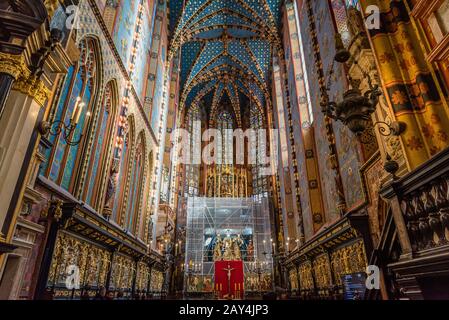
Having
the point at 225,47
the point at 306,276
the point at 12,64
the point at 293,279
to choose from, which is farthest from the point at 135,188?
the point at 225,47

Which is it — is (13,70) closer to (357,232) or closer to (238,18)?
(357,232)

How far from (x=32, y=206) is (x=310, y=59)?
1185cm

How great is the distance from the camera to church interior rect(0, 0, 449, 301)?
3.96m

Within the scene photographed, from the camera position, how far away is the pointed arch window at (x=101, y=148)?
338 inches

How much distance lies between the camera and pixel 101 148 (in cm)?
931

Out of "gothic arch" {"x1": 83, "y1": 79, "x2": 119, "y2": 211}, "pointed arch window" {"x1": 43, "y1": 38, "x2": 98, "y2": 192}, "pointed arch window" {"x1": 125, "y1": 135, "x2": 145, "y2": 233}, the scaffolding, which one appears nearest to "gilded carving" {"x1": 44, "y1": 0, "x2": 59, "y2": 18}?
"pointed arch window" {"x1": 43, "y1": 38, "x2": 98, "y2": 192}

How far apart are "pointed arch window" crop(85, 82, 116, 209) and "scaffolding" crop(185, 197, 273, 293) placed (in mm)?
14086

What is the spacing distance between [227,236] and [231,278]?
3.41m

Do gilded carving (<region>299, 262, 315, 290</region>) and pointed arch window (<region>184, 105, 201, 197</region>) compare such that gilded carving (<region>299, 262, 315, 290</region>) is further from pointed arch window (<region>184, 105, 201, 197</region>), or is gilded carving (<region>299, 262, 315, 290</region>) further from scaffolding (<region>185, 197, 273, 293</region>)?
pointed arch window (<region>184, 105, 201, 197</region>)

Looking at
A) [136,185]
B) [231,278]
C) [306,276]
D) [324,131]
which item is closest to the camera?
[324,131]

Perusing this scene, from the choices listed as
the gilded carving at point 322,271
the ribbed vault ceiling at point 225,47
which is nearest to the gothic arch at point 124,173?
the gilded carving at point 322,271

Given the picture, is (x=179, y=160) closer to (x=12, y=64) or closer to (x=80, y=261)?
(x=80, y=261)

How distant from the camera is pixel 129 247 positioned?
410 inches
